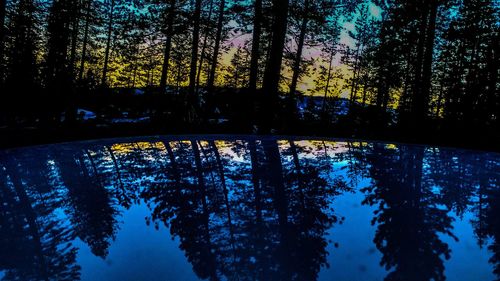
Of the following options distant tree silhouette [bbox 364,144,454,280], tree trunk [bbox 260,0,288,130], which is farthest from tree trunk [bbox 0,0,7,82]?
distant tree silhouette [bbox 364,144,454,280]

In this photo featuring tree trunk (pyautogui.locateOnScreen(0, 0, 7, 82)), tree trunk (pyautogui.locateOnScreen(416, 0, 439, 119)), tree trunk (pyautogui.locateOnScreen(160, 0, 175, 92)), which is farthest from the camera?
tree trunk (pyautogui.locateOnScreen(160, 0, 175, 92))

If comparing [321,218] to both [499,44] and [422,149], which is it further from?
[499,44]

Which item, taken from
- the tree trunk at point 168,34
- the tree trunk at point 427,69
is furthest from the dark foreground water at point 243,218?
the tree trunk at point 168,34

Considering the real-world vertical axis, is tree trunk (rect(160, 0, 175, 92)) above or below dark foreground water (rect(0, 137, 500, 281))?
above

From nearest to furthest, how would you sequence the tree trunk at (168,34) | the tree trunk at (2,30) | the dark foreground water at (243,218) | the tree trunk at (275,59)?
the dark foreground water at (243,218) < the tree trunk at (2,30) < the tree trunk at (275,59) < the tree trunk at (168,34)

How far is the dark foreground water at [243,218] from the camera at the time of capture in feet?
8.09

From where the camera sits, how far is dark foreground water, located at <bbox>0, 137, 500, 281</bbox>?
246 cm

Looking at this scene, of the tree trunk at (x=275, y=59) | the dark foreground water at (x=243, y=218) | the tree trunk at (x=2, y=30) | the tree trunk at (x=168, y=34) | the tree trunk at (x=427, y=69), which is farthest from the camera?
the tree trunk at (x=168, y=34)

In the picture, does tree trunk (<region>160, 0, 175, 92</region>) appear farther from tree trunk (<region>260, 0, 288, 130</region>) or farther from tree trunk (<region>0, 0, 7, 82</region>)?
tree trunk (<region>260, 0, 288, 130</region>)

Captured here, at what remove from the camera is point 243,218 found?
347 cm

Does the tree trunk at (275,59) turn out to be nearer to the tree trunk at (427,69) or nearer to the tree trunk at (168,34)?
the tree trunk at (427,69)

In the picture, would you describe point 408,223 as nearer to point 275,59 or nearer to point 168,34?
point 275,59

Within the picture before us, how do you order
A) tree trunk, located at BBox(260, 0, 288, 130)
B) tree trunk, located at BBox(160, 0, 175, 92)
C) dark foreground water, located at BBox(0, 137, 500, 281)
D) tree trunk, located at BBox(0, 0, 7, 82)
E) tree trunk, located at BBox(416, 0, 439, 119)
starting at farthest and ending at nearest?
tree trunk, located at BBox(160, 0, 175, 92) → tree trunk, located at BBox(416, 0, 439, 119) → tree trunk, located at BBox(260, 0, 288, 130) → tree trunk, located at BBox(0, 0, 7, 82) → dark foreground water, located at BBox(0, 137, 500, 281)

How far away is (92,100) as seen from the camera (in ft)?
53.0
